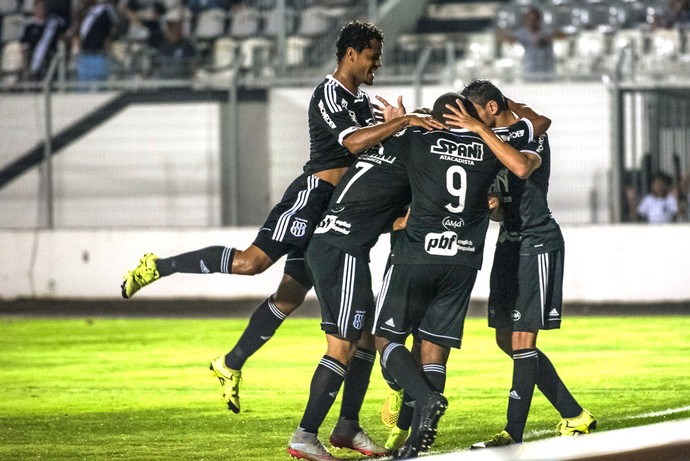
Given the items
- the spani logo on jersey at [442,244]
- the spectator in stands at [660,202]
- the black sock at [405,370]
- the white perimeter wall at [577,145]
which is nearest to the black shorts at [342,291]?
the black sock at [405,370]

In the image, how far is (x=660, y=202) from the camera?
55.6ft

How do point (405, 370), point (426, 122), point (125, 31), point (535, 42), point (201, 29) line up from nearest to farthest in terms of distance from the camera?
point (405, 370) < point (426, 122) < point (535, 42) < point (125, 31) < point (201, 29)

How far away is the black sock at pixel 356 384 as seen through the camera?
A: 7512 millimetres

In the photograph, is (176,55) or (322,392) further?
(176,55)

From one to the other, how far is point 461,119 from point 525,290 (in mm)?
1048

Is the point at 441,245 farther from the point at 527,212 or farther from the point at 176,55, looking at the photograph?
the point at 176,55

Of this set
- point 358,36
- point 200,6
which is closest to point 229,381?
point 358,36

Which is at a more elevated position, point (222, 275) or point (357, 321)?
point (357, 321)

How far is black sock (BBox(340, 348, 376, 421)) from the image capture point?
751 centimetres

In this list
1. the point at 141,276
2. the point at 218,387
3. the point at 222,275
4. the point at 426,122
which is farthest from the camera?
the point at 222,275

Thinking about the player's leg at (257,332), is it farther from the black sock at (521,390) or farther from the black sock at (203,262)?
the black sock at (521,390)

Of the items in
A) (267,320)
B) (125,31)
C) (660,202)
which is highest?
(267,320)

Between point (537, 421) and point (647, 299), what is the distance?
9153 mm

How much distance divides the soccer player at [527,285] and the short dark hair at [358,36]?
0.70 metres
